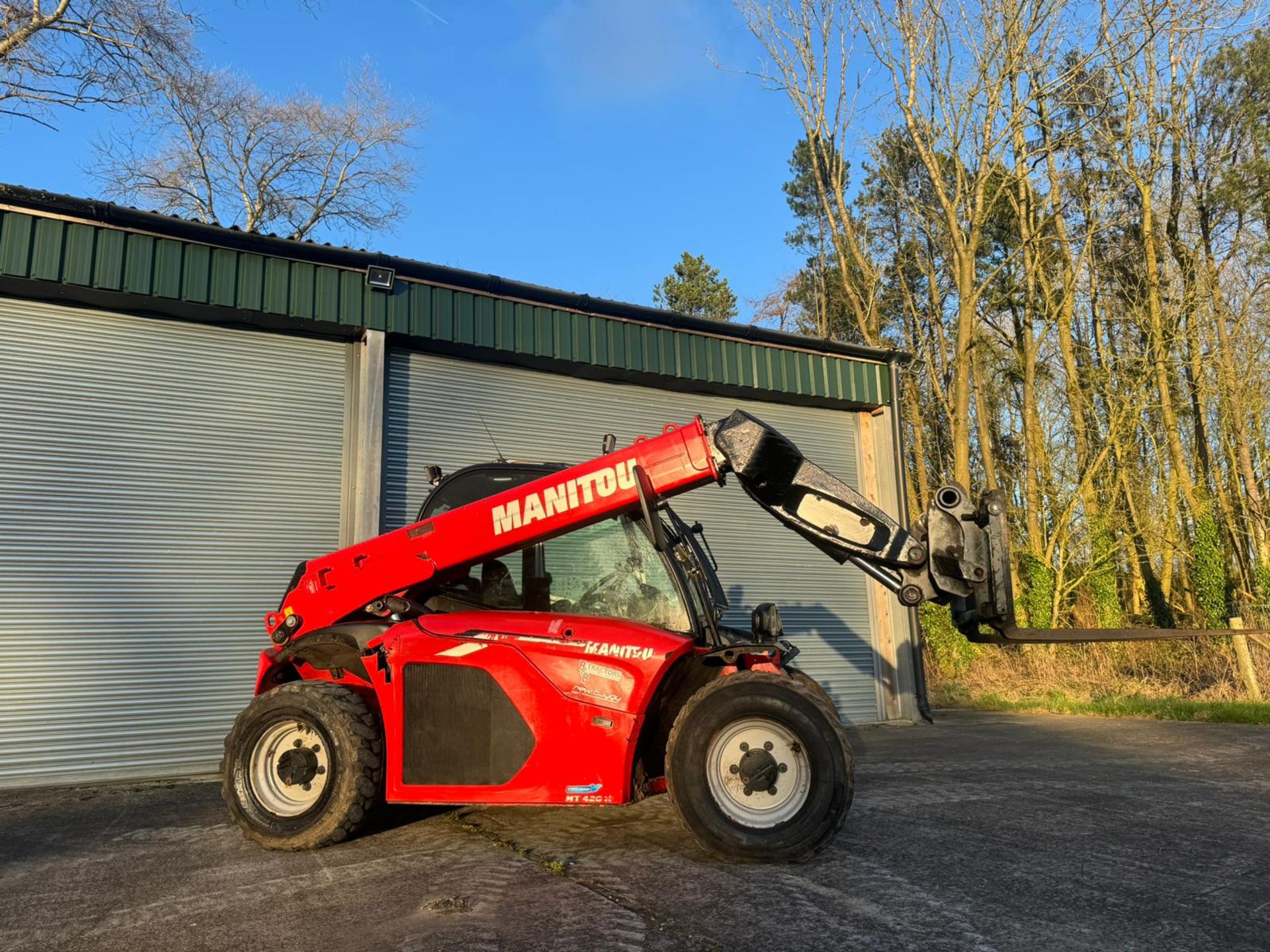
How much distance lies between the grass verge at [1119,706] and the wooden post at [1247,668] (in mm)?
267

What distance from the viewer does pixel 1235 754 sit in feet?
25.8

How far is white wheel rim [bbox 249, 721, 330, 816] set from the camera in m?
4.87

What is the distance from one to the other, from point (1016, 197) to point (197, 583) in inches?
864

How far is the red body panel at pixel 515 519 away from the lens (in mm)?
4785

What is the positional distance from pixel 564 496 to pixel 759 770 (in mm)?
1839

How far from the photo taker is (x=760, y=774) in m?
4.24

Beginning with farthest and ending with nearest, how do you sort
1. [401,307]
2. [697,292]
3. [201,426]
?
[697,292] → [401,307] → [201,426]

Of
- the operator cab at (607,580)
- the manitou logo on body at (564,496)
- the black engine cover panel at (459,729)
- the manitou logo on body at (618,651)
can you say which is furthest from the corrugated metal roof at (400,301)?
the manitou logo on body at (618,651)

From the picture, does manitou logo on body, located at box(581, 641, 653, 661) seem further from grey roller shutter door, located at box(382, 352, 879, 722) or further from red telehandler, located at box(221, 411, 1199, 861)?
grey roller shutter door, located at box(382, 352, 879, 722)

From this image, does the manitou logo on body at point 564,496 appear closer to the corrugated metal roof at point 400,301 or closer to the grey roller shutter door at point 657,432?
the grey roller shutter door at point 657,432

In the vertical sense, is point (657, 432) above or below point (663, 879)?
above

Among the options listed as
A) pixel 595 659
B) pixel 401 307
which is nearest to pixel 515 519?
pixel 595 659

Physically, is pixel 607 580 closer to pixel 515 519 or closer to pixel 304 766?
pixel 515 519

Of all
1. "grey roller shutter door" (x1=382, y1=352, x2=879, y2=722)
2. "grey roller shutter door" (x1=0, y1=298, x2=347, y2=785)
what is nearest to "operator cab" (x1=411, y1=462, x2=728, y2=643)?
"grey roller shutter door" (x1=0, y1=298, x2=347, y2=785)
